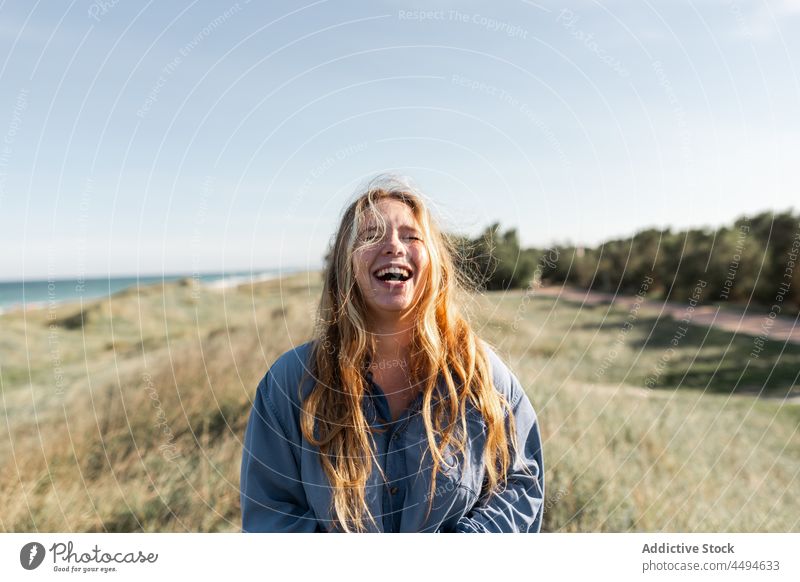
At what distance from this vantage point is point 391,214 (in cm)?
261

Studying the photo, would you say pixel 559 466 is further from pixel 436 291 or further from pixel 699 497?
pixel 436 291

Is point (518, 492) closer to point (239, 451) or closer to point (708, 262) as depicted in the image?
point (239, 451)

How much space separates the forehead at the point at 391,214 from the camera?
2.59 m

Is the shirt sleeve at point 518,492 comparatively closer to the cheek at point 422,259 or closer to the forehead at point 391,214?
the cheek at point 422,259

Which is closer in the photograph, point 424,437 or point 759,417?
point 424,437

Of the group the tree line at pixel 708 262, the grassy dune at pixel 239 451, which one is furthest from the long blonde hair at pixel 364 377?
the tree line at pixel 708 262

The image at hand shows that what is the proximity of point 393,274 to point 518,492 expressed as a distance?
3.54 feet

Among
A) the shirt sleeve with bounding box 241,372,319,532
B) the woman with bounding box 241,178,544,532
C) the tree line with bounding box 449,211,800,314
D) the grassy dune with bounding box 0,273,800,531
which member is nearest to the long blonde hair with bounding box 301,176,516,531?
the woman with bounding box 241,178,544,532

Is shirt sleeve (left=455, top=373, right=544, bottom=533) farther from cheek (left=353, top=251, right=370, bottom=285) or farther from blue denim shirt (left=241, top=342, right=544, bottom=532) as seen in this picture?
cheek (left=353, top=251, right=370, bottom=285)

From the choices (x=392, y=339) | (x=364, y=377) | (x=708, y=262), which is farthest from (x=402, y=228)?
(x=708, y=262)

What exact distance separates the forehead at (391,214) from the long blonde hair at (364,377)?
0.02 metres
